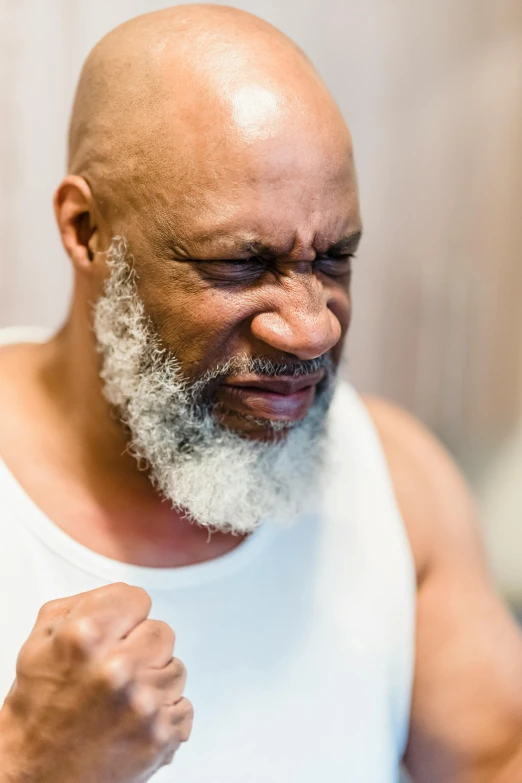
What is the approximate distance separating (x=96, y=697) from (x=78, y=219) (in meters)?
0.47

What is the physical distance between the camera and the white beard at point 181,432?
78cm

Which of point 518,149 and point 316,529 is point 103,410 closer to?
point 316,529

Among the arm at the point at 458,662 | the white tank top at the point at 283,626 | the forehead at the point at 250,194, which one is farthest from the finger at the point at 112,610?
the arm at the point at 458,662

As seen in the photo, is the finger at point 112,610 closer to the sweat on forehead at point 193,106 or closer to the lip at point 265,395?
the lip at point 265,395

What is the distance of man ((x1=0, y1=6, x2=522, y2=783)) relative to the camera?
73 centimetres

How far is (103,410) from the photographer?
858mm

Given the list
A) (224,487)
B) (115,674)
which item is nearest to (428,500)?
(224,487)

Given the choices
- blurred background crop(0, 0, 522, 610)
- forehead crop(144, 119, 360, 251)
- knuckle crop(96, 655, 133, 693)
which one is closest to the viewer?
knuckle crop(96, 655, 133, 693)

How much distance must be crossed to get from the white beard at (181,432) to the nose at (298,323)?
0.12 feet

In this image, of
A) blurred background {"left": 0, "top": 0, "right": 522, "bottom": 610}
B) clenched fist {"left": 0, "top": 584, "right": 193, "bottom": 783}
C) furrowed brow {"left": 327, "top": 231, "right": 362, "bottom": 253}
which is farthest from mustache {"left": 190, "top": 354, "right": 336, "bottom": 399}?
blurred background {"left": 0, "top": 0, "right": 522, "bottom": 610}

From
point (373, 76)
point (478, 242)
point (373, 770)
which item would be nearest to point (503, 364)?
point (478, 242)

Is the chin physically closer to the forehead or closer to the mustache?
the mustache

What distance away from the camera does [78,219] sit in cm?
82

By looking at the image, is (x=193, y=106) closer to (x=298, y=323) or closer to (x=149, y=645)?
(x=298, y=323)
